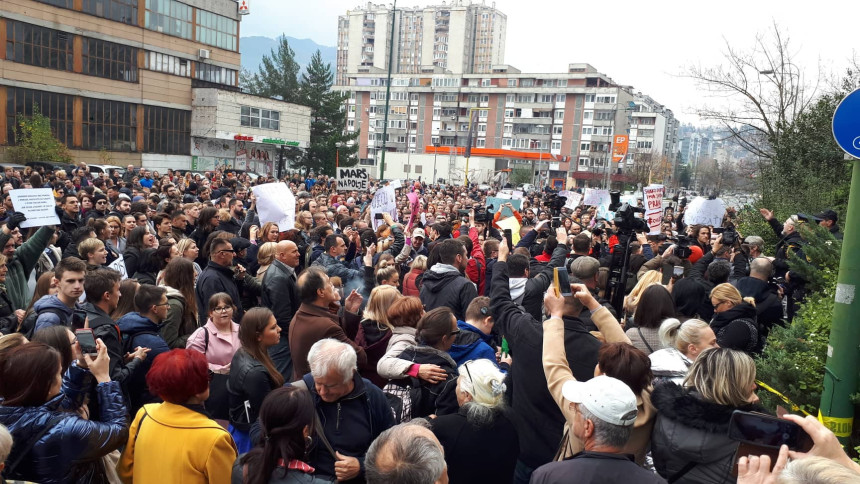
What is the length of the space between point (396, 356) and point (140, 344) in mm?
1788

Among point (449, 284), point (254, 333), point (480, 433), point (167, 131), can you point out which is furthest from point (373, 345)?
point (167, 131)

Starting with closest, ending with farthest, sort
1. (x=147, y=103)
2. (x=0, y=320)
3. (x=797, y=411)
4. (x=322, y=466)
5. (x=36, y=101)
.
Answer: (x=322, y=466)
(x=797, y=411)
(x=0, y=320)
(x=36, y=101)
(x=147, y=103)

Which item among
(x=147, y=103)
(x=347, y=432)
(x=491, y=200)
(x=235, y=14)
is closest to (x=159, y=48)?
(x=147, y=103)

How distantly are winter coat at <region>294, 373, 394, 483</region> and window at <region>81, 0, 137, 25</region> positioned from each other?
150ft

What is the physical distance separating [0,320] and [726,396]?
5407mm

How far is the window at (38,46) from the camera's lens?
1458 inches

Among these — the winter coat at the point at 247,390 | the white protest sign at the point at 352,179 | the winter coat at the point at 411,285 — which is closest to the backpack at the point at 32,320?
the winter coat at the point at 247,390

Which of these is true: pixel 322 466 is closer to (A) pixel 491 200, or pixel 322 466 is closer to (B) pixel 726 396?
(B) pixel 726 396

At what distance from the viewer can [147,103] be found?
146 feet

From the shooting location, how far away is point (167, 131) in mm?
45875

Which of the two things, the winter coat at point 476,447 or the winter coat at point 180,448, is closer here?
the winter coat at point 180,448

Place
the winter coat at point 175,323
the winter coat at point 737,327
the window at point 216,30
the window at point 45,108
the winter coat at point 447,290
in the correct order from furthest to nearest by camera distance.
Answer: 1. the window at point 216,30
2. the window at point 45,108
3. the winter coat at point 447,290
4. the winter coat at point 737,327
5. the winter coat at point 175,323

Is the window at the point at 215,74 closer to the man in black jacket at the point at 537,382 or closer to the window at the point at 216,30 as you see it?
the window at the point at 216,30

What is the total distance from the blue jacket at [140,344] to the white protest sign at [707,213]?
36.0 feet
